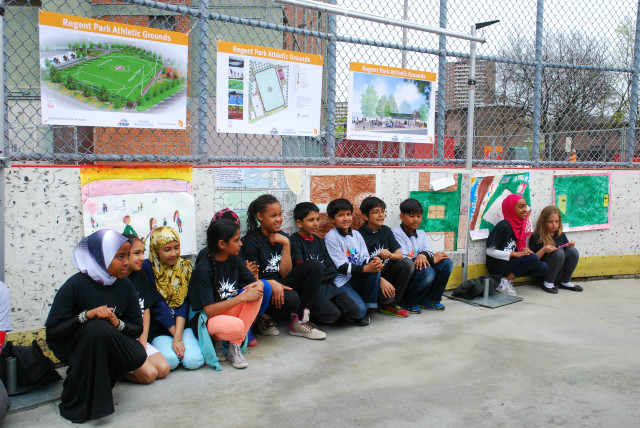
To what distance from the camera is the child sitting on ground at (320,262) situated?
4582mm

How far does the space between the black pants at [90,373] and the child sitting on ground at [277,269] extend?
5.34 ft

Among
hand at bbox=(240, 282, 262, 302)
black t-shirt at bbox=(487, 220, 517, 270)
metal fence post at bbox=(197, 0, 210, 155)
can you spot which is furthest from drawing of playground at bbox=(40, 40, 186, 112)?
black t-shirt at bbox=(487, 220, 517, 270)

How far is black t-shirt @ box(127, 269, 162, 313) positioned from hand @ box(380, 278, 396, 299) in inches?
82.1

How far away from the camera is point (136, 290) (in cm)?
354

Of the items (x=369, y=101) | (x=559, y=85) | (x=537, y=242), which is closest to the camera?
(x=369, y=101)

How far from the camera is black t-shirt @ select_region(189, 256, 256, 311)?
12.5 ft

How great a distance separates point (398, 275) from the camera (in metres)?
5.07

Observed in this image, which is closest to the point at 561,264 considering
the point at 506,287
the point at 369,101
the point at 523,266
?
the point at 523,266

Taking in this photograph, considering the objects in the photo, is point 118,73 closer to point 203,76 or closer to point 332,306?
point 203,76

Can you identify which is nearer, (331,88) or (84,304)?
(84,304)

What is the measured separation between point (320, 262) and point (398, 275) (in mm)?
883

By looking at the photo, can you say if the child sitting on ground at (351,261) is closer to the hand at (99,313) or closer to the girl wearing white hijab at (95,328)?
the girl wearing white hijab at (95,328)

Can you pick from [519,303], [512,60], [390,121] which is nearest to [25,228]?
[390,121]

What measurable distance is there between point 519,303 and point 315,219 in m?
2.52
